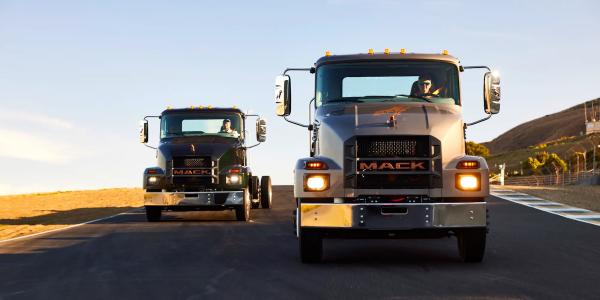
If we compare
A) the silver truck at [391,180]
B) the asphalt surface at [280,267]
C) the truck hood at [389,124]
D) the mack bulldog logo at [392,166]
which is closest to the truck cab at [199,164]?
the asphalt surface at [280,267]

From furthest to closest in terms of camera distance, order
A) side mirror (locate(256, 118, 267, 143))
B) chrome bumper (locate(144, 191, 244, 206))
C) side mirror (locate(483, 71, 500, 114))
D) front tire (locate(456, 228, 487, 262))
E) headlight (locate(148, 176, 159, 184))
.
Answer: side mirror (locate(256, 118, 267, 143)), headlight (locate(148, 176, 159, 184)), chrome bumper (locate(144, 191, 244, 206)), side mirror (locate(483, 71, 500, 114)), front tire (locate(456, 228, 487, 262))

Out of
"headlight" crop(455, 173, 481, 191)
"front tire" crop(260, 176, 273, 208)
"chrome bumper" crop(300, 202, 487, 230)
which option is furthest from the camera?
"front tire" crop(260, 176, 273, 208)

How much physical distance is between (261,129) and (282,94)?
8689 mm

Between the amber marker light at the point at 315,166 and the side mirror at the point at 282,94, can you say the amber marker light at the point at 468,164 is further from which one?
the side mirror at the point at 282,94

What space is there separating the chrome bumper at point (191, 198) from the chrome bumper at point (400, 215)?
954cm

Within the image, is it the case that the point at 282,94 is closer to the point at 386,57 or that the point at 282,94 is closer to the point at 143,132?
the point at 386,57

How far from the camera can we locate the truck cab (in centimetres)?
1945

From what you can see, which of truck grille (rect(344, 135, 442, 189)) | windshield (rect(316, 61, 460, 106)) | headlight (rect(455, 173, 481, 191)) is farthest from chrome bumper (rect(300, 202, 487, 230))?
windshield (rect(316, 61, 460, 106))

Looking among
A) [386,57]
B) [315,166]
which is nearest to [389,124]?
[315,166]

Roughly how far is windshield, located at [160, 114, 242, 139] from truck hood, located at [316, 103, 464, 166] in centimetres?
967

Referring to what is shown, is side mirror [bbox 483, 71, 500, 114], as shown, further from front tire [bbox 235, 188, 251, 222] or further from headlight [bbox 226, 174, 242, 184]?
front tire [bbox 235, 188, 251, 222]

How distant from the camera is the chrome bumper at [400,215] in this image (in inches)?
396

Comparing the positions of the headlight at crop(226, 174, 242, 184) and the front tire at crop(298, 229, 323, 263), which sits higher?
the headlight at crop(226, 174, 242, 184)

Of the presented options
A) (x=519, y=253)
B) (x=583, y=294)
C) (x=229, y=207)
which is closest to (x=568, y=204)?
(x=229, y=207)
